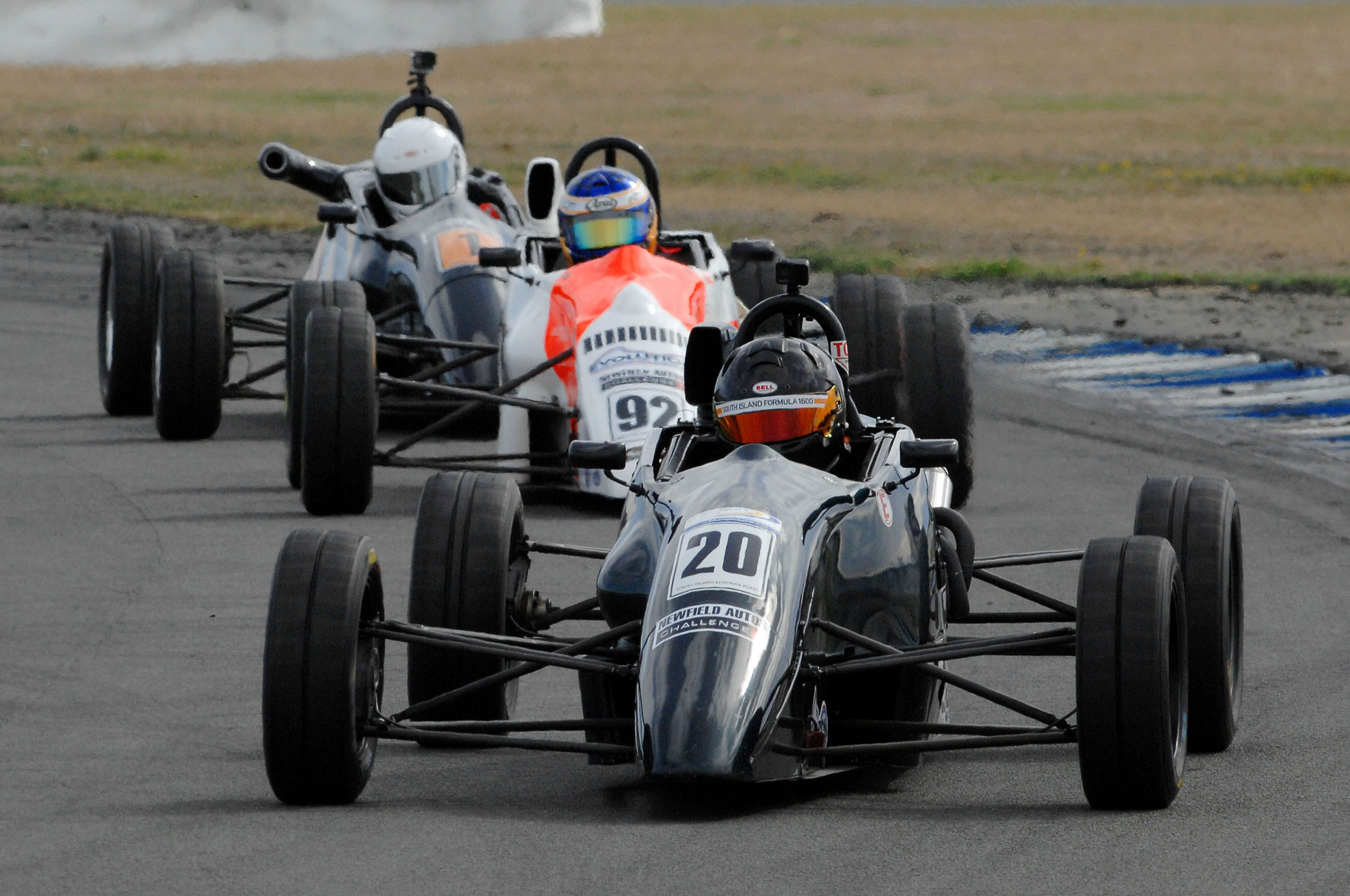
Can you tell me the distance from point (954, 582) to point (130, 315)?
9.18 metres

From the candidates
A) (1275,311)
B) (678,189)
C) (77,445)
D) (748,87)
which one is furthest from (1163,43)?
(77,445)

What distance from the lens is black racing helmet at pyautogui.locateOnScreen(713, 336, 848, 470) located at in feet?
27.2

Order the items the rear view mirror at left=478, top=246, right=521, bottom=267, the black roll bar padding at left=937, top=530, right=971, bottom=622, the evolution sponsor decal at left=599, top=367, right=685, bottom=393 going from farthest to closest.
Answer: the rear view mirror at left=478, top=246, right=521, bottom=267 < the evolution sponsor decal at left=599, top=367, right=685, bottom=393 < the black roll bar padding at left=937, top=530, right=971, bottom=622

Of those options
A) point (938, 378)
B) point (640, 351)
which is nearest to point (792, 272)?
point (640, 351)

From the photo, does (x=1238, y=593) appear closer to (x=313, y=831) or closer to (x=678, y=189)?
(x=313, y=831)

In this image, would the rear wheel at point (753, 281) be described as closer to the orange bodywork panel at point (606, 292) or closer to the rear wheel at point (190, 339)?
the orange bodywork panel at point (606, 292)

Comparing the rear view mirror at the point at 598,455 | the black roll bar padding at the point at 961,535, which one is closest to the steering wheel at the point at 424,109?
the rear view mirror at the point at 598,455

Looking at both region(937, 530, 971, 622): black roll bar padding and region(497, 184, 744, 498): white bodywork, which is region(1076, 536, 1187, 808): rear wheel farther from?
region(497, 184, 744, 498): white bodywork

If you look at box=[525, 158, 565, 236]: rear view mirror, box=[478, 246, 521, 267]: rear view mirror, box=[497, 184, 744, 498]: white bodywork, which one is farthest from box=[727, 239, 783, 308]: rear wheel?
box=[478, 246, 521, 267]: rear view mirror

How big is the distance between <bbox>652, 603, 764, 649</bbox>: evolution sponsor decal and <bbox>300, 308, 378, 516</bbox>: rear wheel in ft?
19.7

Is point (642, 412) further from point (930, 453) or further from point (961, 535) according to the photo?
point (930, 453)

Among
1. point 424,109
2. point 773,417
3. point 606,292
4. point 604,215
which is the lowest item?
point 606,292

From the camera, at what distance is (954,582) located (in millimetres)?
8594

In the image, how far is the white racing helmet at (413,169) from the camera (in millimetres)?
16297
